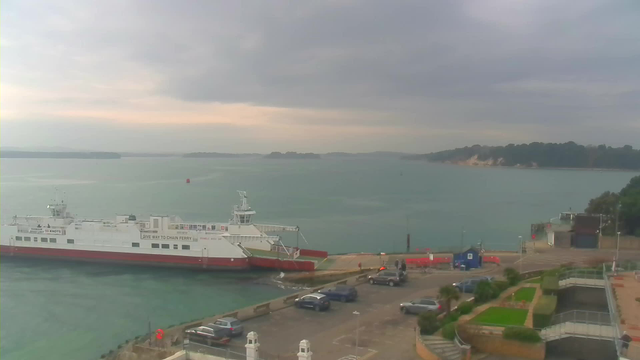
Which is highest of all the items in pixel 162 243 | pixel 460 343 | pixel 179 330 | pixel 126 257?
pixel 460 343

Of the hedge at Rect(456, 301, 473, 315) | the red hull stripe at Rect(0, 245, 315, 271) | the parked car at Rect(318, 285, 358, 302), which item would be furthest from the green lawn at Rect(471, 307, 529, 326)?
the red hull stripe at Rect(0, 245, 315, 271)

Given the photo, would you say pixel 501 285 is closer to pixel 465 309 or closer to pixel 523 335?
pixel 465 309

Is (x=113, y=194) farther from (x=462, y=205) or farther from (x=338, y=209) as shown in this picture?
(x=462, y=205)

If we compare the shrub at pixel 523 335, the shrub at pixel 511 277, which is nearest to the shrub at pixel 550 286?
the shrub at pixel 511 277

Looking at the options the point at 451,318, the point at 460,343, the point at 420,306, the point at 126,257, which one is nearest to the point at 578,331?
the point at 460,343

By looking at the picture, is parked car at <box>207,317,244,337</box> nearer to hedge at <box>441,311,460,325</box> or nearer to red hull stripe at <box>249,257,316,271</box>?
hedge at <box>441,311,460,325</box>

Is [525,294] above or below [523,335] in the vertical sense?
below
